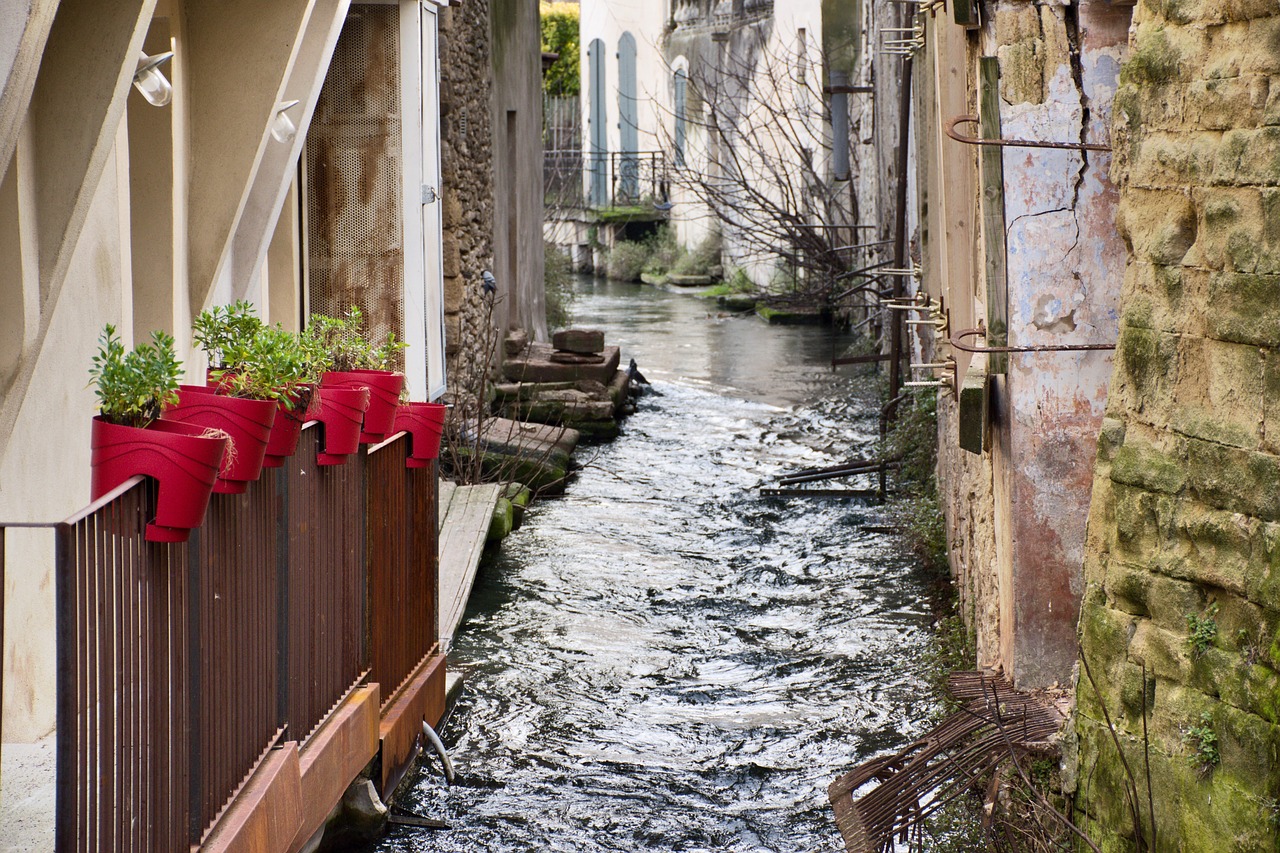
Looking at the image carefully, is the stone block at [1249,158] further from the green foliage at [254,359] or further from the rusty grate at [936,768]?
the green foliage at [254,359]

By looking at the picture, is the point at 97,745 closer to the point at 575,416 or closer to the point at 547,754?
the point at 547,754

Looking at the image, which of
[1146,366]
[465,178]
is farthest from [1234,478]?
[465,178]

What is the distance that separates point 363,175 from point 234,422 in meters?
4.46

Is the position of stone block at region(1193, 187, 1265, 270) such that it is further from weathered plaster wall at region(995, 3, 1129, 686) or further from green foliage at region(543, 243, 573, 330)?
green foliage at region(543, 243, 573, 330)

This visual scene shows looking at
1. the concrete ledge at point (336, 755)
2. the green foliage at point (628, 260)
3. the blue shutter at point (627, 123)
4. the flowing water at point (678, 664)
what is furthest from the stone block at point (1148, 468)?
the blue shutter at point (627, 123)

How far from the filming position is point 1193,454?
9.98 feet

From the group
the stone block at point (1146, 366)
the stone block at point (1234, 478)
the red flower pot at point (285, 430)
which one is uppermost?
the stone block at point (1146, 366)

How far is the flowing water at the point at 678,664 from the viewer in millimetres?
5078

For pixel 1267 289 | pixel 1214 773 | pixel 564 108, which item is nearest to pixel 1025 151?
pixel 1267 289

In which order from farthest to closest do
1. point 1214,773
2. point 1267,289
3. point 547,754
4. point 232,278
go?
point 232,278, point 547,754, point 1214,773, point 1267,289

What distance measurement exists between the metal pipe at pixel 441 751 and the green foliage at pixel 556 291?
11.9m

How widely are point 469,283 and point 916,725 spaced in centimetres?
642

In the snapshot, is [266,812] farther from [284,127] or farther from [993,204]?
[284,127]

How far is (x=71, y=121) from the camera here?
10.9 ft
